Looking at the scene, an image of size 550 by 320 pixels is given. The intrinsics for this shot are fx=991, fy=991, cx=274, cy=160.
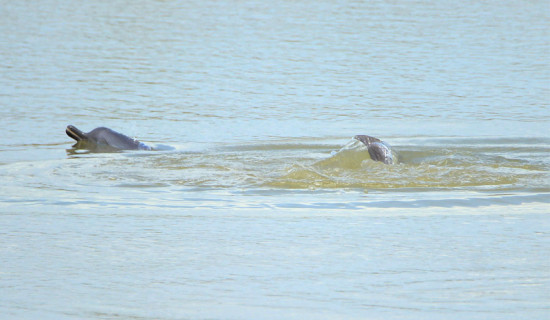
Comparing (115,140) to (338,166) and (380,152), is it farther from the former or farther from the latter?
(380,152)

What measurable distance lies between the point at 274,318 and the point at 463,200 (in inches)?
108

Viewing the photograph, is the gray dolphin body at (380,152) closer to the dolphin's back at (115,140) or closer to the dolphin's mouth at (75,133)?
the dolphin's back at (115,140)

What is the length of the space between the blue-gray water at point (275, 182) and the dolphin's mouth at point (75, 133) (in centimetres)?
12

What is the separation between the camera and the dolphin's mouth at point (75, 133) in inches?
361

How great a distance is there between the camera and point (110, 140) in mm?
9039

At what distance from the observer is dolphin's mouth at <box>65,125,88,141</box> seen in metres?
9.17

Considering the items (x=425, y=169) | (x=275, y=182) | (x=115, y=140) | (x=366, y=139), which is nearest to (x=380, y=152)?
(x=366, y=139)

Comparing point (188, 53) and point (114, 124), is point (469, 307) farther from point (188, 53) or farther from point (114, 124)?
point (188, 53)

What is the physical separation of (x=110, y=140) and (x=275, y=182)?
236cm

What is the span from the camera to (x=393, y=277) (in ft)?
15.6

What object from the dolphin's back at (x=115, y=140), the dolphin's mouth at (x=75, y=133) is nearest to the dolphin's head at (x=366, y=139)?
the dolphin's back at (x=115, y=140)

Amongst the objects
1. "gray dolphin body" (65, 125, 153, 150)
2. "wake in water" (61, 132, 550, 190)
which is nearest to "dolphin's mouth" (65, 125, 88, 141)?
"gray dolphin body" (65, 125, 153, 150)

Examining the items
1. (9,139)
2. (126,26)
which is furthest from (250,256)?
(126,26)

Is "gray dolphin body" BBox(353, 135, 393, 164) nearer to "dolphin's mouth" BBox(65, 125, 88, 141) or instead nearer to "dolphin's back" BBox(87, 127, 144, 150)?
"dolphin's back" BBox(87, 127, 144, 150)
